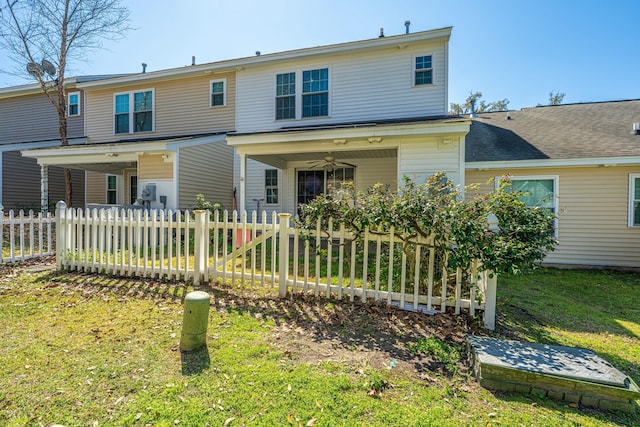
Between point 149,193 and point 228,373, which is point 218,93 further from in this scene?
point 228,373

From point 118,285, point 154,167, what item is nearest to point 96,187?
point 154,167

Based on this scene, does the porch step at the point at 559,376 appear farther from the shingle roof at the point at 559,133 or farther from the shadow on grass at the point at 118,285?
the shingle roof at the point at 559,133

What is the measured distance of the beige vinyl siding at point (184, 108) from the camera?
484 inches

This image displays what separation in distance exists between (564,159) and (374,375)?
833 centimetres

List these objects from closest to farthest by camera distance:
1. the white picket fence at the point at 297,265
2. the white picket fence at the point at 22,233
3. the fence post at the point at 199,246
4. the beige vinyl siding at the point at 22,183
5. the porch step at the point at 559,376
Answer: the porch step at the point at 559,376 < the white picket fence at the point at 297,265 < the fence post at the point at 199,246 < the white picket fence at the point at 22,233 < the beige vinyl siding at the point at 22,183

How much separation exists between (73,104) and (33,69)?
6.20ft

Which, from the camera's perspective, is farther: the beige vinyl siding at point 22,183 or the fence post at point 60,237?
the beige vinyl siding at point 22,183

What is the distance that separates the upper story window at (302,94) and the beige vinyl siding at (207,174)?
109 inches

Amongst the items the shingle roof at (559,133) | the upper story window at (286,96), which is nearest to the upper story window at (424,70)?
the shingle roof at (559,133)

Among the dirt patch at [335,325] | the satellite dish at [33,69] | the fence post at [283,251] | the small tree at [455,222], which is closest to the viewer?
the dirt patch at [335,325]

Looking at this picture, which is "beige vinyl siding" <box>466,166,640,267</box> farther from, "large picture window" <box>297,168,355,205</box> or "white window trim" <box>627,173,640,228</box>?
"large picture window" <box>297,168,355,205</box>

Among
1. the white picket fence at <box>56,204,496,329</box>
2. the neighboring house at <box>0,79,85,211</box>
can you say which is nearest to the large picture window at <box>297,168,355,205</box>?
the white picket fence at <box>56,204,496,329</box>

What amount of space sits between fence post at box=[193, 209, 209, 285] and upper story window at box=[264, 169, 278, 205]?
272 inches

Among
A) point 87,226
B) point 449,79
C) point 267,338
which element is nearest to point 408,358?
point 267,338
